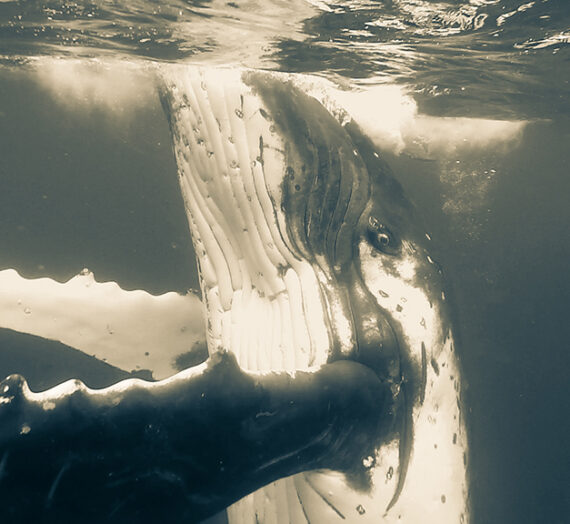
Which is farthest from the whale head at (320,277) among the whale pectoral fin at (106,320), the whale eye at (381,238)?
the whale pectoral fin at (106,320)

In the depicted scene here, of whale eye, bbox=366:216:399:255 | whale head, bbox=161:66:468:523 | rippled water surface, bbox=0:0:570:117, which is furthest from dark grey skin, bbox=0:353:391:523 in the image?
rippled water surface, bbox=0:0:570:117

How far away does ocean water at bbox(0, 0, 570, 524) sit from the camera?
461 centimetres

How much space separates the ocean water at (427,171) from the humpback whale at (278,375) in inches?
24.2

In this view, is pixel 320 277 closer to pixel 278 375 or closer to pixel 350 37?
pixel 278 375

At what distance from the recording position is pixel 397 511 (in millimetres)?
2959

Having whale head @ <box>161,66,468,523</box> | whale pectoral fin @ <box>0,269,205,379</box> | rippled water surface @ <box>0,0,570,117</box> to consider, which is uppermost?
rippled water surface @ <box>0,0,570,117</box>

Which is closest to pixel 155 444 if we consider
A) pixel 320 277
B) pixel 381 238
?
pixel 320 277

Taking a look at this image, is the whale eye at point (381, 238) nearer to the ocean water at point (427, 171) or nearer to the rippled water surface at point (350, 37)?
the ocean water at point (427, 171)

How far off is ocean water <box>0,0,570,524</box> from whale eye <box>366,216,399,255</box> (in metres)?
0.63

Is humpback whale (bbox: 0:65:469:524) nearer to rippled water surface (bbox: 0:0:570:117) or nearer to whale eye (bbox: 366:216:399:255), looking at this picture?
whale eye (bbox: 366:216:399:255)

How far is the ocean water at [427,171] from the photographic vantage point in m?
4.61

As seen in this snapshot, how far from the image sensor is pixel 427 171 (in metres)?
5.96

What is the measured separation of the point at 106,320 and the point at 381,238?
11.7 feet

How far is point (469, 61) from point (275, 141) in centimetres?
342
